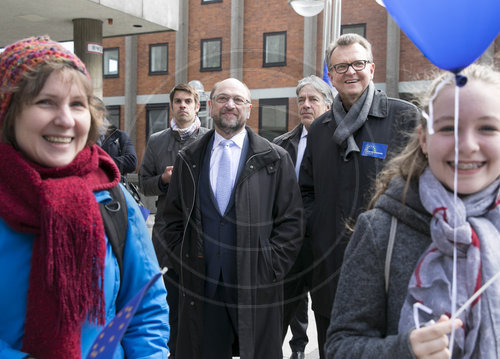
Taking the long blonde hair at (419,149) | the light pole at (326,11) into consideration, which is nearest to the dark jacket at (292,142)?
the light pole at (326,11)

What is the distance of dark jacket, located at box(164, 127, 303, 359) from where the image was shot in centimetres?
336

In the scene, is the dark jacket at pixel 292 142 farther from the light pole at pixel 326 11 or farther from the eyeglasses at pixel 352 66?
the light pole at pixel 326 11

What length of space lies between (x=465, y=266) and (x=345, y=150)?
6.25 ft

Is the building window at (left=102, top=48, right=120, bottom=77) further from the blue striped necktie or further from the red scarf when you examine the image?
the red scarf

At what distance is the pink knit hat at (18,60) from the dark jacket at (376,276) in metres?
1.03

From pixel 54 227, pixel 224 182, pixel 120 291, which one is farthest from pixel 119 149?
pixel 54 227

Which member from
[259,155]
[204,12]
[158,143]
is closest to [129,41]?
[204,12]

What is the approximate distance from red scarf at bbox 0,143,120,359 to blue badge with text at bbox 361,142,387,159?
6.33 feet

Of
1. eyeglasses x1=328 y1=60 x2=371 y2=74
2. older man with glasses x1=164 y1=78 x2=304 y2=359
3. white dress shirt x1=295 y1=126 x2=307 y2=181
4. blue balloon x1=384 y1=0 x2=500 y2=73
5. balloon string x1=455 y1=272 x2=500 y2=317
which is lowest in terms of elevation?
older man with glasses x1=164 y1=78 x2=304 y2=359

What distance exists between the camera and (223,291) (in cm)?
343

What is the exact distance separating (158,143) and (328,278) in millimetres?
2142

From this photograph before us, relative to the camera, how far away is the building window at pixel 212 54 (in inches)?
755

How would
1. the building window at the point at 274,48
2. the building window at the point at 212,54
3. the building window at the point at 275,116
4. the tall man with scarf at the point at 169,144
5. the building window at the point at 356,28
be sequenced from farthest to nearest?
the building window at the point at 212,54 < the building window at the point at 274,48 < the building window at the point at 356,28 < the building window at the point at 275,116 < the tall man with scarf at the point at 169,144

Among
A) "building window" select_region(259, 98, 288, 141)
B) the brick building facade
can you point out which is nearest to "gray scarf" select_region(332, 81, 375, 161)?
"building window" select_region(259, 98, 288, 141)
